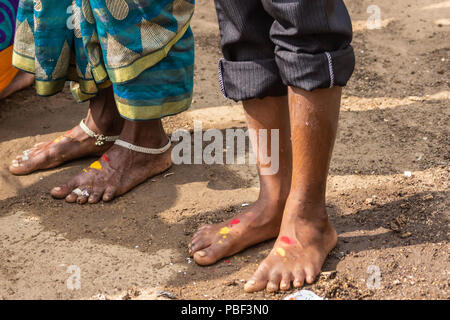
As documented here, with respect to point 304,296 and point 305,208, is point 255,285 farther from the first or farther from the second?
point 305,208

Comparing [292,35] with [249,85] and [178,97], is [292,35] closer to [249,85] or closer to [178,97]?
[249,85]

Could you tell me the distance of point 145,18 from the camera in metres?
2.19

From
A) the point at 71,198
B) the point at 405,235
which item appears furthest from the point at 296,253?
the point at 71,198

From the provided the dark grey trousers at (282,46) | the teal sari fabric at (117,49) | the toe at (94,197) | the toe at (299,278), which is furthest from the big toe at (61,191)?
the toe at (299,278)

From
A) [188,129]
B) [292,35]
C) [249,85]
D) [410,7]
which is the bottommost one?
[188,129]

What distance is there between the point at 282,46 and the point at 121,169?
1.03 metres

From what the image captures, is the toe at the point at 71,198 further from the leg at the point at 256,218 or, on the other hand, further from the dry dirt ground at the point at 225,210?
the leg at the point at 256,218

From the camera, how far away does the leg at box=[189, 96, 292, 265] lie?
1845mm

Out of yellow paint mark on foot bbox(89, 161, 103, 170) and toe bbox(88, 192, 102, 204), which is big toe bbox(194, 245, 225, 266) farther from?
yellow paint mark on foot bbox(89, 161, 103, 170)

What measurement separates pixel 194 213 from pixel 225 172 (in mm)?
336

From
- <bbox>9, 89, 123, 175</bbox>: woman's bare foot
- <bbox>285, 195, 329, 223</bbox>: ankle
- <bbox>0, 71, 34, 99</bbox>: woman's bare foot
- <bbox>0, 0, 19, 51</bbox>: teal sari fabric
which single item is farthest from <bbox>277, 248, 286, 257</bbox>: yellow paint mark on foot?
<bbox>0, 71, 34, 99</bbox>: woman's bare foot

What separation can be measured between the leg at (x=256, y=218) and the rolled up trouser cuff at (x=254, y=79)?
52mm

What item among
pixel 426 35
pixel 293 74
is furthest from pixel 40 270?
pixel 426 35

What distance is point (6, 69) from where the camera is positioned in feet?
9.92
